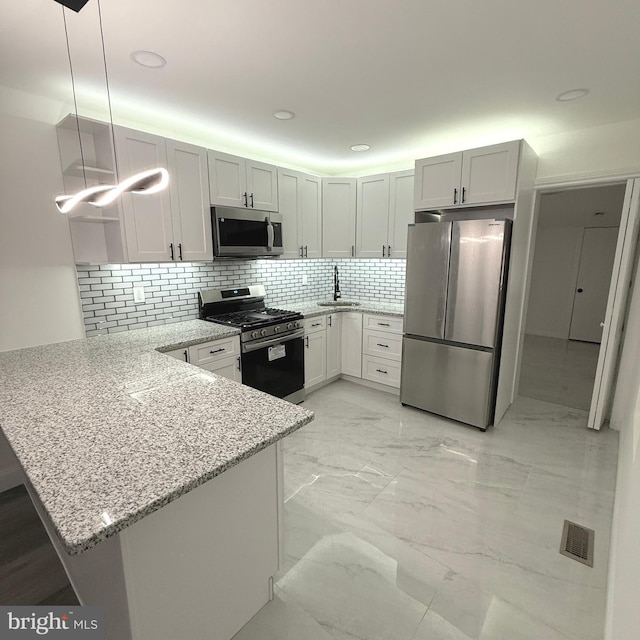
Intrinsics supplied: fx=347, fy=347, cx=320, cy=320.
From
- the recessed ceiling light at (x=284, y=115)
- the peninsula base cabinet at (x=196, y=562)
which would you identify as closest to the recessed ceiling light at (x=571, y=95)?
the recessed ceiling light at (x=284, y=115)

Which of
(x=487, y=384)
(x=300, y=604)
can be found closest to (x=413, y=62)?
(x=487, y=384)

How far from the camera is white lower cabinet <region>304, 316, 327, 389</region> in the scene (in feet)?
12.0

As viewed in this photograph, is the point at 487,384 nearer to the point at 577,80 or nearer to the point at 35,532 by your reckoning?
the point at 577,80

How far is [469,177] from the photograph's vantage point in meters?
2.93

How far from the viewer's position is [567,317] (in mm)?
6270

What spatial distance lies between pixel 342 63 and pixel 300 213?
6.20 ft

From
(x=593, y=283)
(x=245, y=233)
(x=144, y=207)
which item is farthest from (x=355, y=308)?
(x=593, y=283)

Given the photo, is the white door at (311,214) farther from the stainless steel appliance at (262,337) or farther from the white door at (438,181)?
the white door at (438,181)

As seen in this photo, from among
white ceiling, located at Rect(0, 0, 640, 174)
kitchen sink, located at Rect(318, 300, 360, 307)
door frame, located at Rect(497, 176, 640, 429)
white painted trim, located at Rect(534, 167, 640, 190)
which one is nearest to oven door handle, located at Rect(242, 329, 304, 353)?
kitchen sink, located at Rect(318, 300, 360, 307)

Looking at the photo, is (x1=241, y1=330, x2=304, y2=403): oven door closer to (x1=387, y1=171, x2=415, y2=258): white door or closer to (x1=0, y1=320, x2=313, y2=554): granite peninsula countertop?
(x1=0, y1=320, x2=313, y2=554): granite peninsula countertop

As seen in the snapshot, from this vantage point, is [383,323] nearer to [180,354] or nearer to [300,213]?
[300,213]

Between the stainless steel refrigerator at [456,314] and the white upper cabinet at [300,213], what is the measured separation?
1.20 m

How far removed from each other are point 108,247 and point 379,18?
7.67 ft

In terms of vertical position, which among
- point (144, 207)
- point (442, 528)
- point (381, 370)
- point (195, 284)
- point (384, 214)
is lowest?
point (442, 528)
